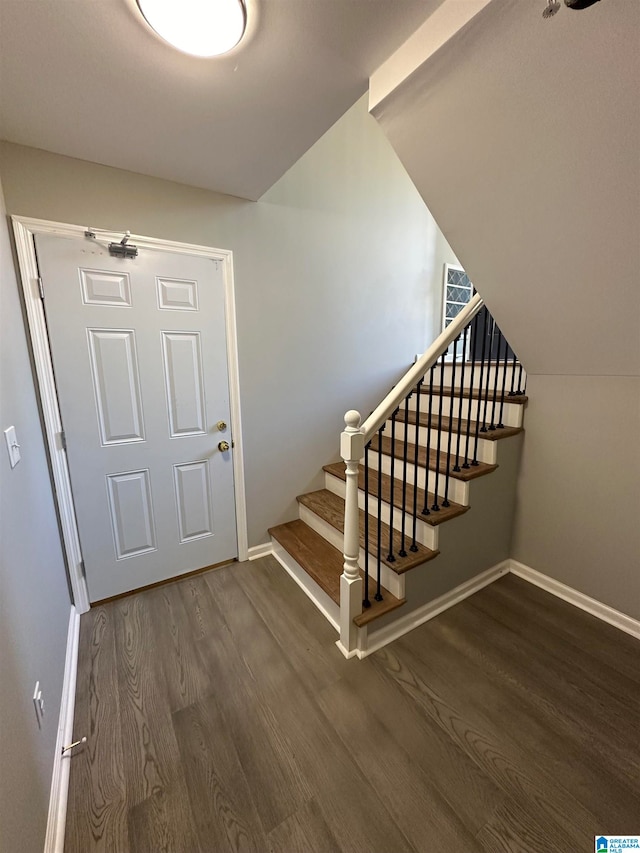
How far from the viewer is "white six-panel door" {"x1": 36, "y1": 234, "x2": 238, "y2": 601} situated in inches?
70.2

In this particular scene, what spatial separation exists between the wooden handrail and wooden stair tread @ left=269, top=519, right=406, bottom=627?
2.82 ft

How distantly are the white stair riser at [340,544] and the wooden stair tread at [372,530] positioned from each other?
4 cm

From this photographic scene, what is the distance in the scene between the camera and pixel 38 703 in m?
1.09

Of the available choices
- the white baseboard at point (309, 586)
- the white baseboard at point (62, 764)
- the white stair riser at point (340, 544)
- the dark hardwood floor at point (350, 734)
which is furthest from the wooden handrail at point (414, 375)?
the white baseboard at point (62, 764)

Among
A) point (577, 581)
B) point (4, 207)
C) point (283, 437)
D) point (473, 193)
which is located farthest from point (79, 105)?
point (577, 581)

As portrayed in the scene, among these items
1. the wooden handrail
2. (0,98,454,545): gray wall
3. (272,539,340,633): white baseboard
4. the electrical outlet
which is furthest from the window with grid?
the electrical outlet

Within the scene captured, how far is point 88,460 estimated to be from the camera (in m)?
1.89

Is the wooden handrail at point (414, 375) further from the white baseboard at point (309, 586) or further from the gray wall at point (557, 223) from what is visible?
the white baseboard at point (309, 586)

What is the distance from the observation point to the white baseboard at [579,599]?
179cm

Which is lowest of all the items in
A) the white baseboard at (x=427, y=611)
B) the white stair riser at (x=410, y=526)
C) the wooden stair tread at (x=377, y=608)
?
the white baseboard at (x=427, y=611)

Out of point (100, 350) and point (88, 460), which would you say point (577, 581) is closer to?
point (88, 460)

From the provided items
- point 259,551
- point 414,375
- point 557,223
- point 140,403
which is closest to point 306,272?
point 414,375

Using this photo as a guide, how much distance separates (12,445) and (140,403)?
82 cm

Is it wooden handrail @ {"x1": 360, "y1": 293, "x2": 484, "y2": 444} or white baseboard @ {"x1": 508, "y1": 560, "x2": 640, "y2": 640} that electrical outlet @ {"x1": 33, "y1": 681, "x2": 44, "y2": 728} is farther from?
white baseboard @ {"x1": 508, "y1": 560, "x2": 640, "y2": 640}
